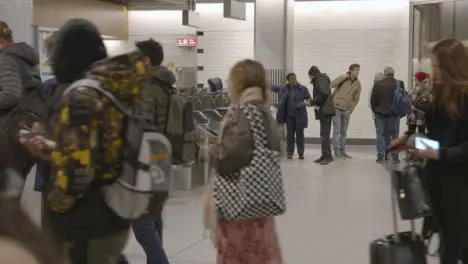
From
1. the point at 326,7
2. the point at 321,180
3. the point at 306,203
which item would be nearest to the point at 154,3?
the point at 326,7

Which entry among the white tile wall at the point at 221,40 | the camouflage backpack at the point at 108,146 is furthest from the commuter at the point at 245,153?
the white tile wall at the point at 221,40

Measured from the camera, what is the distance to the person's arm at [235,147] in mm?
3932

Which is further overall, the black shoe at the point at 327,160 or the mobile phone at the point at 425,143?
the black shoe at the point at 327,160

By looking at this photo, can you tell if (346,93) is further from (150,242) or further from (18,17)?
(150,242)

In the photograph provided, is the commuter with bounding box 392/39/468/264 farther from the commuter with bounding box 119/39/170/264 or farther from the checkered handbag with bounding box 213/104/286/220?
the commuter with bounding box 119/39/170/264

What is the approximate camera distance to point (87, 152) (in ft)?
9.34

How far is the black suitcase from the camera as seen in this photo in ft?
12.5

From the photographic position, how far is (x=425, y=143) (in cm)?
379

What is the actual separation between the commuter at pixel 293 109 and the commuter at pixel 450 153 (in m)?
9.83

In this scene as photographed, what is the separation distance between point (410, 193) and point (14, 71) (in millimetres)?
3142

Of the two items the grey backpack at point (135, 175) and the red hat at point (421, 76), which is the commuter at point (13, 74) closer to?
the grey backpack at point (135, 175)

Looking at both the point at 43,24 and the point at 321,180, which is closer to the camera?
the point at 321,180

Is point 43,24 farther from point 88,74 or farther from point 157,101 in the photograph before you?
point 88,74

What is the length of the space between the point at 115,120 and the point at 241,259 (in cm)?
152
